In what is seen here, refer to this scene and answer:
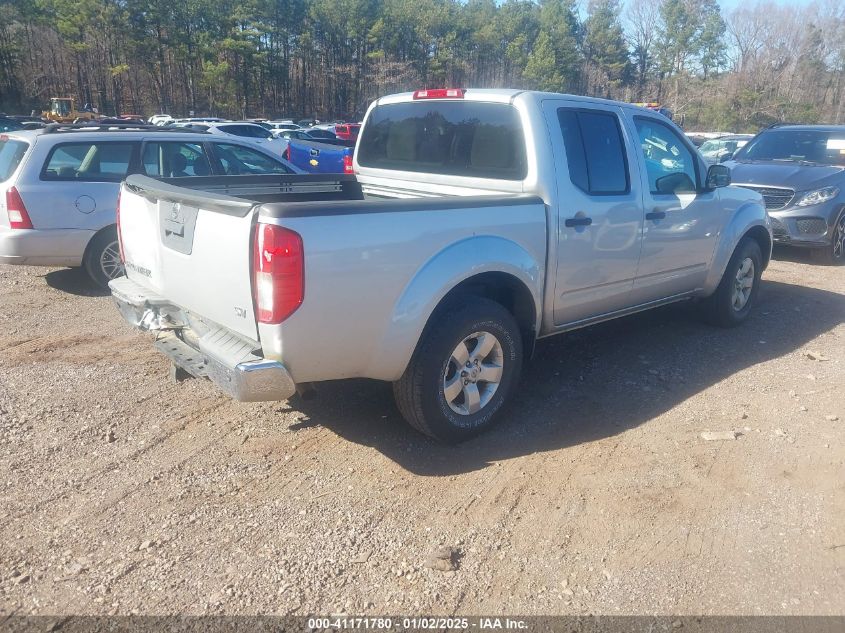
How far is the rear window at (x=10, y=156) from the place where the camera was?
6.68m

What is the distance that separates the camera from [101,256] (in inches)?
274

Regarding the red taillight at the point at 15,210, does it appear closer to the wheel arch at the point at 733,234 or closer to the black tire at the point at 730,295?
the wheel arch at the point at 733,234

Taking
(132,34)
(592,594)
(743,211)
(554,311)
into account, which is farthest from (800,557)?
(132,34)

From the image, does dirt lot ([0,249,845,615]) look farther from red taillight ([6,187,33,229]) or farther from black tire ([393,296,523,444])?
red taillight ([6,187,33,229])

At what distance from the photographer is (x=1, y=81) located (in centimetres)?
4844

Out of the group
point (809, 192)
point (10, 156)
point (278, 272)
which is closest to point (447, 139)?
point (278, 272)

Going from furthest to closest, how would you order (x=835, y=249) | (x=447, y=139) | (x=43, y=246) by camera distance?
(x=835, y=249) < (x=43, y=246) < (x=447, y=139)

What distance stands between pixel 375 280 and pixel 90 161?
500cm

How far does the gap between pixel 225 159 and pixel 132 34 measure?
50.9 meters

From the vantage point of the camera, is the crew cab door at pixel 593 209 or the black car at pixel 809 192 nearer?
the crew cab door at pixel 593 209

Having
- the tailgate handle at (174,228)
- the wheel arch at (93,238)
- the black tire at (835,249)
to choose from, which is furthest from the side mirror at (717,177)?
the wheel arch at (93,238)

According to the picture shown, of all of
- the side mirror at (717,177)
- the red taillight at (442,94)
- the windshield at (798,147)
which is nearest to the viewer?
the red taillight at (442,94)

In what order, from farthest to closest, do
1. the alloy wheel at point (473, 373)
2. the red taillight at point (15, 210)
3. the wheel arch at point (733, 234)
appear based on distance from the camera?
the red taillight at point (15, 210) < the wheel arch at point (733, 234) < the alloy wheel at point (473, 373)

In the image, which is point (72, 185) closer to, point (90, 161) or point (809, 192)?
point (90, 161)
